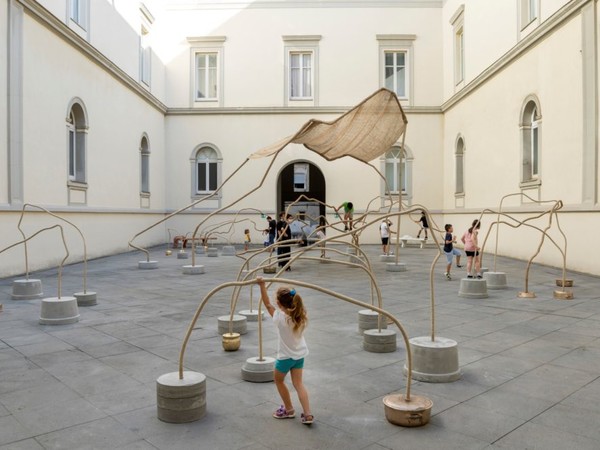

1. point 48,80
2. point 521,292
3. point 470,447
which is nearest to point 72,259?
point 48,80

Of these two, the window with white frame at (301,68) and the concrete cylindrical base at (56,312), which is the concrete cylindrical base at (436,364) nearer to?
the concrete cylindrical base at (56,312)

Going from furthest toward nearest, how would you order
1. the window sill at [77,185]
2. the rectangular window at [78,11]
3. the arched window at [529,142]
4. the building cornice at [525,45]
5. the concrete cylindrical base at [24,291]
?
the rectangular window at [78,11]
the arched window at [529,142]
the window sill at [77,185]
the building cornice at [525,45]
the concrete cylindrical base at [24,291]

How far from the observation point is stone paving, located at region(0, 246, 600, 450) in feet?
13.0

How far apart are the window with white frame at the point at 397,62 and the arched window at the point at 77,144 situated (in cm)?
1376

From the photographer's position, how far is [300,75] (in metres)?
25.8

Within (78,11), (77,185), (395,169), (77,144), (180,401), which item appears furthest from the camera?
(395,169)

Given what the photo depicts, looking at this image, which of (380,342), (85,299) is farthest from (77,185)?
(380,342)

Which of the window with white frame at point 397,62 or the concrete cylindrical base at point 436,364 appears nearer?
the concrete cylindrical base at point 436,364

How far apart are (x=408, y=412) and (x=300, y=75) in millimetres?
23384

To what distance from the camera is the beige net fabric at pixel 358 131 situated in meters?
9.30

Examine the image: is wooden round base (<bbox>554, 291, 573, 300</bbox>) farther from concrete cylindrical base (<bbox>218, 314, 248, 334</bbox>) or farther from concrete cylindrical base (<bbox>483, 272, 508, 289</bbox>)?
concrete cylindrical base (<bbox>218, 314, 248, 334</bbox>)

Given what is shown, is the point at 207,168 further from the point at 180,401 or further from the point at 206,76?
the point at 180,401

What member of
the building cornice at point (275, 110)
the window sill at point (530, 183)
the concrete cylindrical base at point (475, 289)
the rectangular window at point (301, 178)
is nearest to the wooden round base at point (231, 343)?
the concrete cylindrical base at point (475, 289)

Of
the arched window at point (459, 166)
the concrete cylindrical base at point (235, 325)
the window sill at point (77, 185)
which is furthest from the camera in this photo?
the arched window at point (459, 166)
